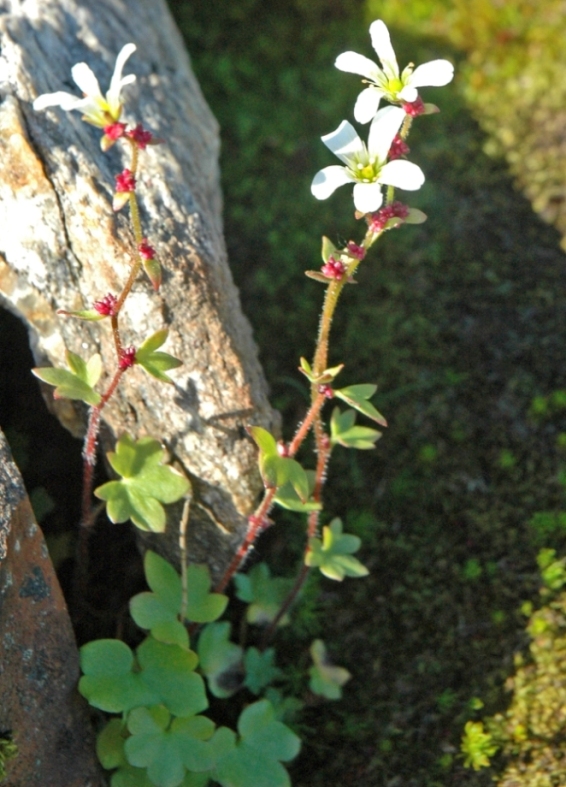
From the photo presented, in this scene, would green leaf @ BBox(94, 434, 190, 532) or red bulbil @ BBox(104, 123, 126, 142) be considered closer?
red bulbil @ BBox(104, 123, 126, 142)

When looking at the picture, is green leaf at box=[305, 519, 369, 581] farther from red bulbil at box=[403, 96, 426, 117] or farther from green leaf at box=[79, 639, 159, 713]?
red bulbil at box=[403, 96, 426, 117]

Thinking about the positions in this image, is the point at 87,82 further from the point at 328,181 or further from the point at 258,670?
the point at 258,670

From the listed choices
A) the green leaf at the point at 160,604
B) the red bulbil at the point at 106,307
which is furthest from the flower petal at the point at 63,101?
the green leaf at the point at 160,604

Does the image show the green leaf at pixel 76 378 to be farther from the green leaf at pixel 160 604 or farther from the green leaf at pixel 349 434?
the green leaf at pixel 349 434

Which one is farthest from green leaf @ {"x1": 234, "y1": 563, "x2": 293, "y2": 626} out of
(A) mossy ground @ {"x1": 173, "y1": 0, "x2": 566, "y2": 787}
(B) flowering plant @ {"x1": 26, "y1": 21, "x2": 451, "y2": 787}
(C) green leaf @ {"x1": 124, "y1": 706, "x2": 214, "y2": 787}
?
(C) green leaf @ {"x1": 124, "y1": 706, "x2": 214, "y2": 787}

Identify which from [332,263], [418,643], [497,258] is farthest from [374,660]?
[497,258]

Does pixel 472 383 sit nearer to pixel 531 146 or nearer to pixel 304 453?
pixel 304 453
